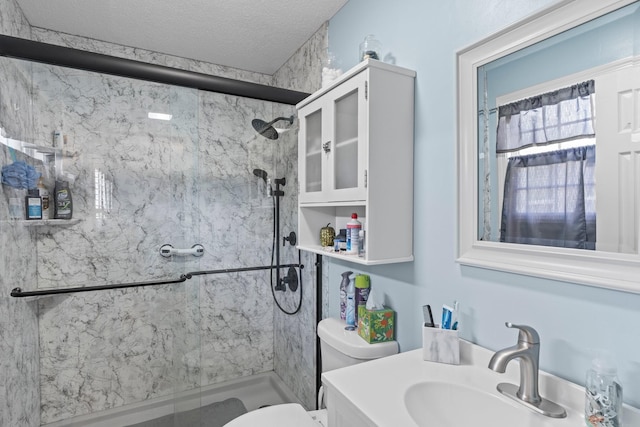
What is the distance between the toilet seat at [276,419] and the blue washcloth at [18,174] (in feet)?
4.51

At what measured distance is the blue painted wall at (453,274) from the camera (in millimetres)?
762

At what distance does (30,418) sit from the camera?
162cm

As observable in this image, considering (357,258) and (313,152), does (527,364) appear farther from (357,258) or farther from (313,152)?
(313,152)

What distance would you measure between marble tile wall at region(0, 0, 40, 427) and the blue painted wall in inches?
64.3

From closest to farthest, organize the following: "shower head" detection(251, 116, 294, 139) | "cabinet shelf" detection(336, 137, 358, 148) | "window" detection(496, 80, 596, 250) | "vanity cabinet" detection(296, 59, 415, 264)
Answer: "window" detection(496, 80, 596, 250), "vanity cabinet" detection(296, 59, 415, 264), "cabinet shelf" detection(336, 137, 358, 148), "shower head" detection(251, 116, 294, 139)

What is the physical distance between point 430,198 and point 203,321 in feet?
5.23

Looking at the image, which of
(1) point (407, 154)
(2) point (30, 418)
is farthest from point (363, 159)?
(2) point (30, 418)

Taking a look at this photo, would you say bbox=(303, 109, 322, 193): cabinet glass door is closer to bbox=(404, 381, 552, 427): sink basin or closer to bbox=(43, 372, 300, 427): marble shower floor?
bbox=(404, 381, 552, 427): sink basin

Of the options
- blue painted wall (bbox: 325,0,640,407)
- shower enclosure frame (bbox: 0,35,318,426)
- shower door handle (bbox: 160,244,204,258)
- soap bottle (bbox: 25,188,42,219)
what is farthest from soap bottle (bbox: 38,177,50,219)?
blue painted wall (bbox: 325,0,640,407)

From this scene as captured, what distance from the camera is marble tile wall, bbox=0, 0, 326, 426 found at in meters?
1.53

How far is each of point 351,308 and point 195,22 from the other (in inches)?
72.5

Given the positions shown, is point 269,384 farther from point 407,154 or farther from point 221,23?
point 221,23

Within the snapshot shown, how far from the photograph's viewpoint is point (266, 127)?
6.29ft

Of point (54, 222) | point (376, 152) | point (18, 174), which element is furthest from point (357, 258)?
point (18, 174)
